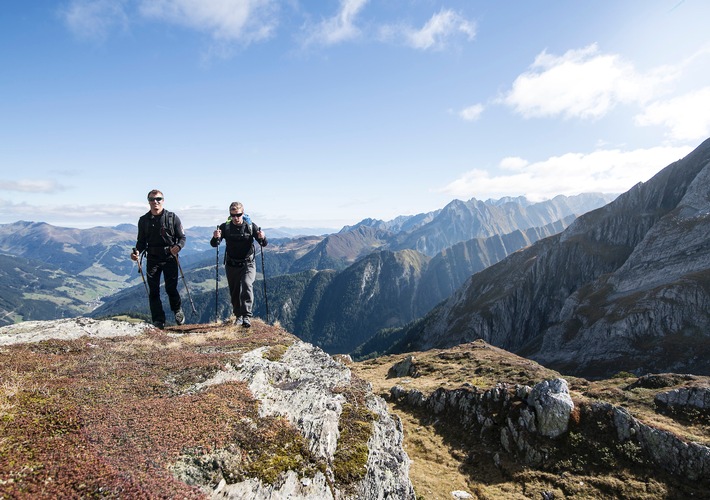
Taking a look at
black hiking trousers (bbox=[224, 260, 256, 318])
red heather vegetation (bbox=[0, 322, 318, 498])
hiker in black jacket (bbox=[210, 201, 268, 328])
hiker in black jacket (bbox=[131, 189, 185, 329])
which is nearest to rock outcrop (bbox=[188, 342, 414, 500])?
red heather vegetation (bbox=[0, 322, 318, 498])

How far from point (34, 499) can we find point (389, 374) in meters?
43.1

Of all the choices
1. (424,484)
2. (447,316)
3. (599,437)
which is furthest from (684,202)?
(424,484)

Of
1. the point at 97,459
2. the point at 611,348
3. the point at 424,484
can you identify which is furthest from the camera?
the point at 611,348

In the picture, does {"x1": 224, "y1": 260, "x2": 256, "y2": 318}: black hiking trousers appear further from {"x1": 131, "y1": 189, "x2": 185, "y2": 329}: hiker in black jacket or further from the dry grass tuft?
the dry grass tuft

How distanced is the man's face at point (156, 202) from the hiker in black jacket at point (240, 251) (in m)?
2.69

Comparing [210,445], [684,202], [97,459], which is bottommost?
[210,445]

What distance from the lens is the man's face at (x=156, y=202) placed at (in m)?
15.7

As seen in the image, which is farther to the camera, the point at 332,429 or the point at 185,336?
the point at 185,336

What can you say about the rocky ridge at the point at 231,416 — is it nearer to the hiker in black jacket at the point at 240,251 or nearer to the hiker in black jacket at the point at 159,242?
the hiker in black jacket at the point at 240,251

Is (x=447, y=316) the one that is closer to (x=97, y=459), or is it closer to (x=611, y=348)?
(x=611, y=348)

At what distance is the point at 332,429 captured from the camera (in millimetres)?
10461

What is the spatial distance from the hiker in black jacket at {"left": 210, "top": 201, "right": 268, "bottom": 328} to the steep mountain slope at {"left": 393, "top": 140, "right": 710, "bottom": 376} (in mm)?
88502

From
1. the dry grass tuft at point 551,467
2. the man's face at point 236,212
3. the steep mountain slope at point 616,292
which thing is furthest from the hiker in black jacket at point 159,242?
the steep mountain slope at point 616,292

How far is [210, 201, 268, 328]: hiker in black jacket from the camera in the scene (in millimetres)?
17609
